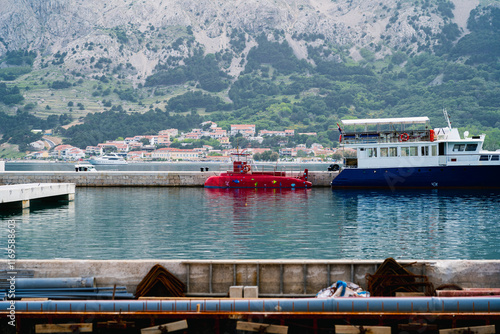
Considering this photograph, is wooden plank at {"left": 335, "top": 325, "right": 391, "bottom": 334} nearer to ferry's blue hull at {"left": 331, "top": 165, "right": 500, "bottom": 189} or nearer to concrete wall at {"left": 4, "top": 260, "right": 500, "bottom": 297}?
concrete wall at {"left": 4, "top": 260, "right": 500, "bottom": 297}

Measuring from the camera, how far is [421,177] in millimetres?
56781

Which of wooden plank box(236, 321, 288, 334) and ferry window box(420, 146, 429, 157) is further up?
ferry window box(420, 146, 429, 157)

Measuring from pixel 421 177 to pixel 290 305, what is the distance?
48715 millimetres

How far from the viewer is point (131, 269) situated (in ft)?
44.7

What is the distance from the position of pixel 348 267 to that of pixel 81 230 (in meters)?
22.0

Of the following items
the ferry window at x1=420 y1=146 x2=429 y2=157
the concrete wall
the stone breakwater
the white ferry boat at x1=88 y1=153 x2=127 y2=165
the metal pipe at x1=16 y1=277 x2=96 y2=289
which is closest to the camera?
the metal pipe at x1=16 y1=277 x2=96 y2=289

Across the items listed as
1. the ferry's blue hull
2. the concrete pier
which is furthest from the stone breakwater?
the concrete pier

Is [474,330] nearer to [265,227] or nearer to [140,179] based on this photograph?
[265,227]

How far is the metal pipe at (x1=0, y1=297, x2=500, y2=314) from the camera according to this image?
11.3 metres

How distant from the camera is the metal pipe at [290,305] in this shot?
11273mm

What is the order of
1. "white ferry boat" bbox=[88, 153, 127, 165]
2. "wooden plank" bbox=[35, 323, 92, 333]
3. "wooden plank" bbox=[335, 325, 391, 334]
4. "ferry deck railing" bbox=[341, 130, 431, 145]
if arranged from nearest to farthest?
"wooden plank" bbox=[335, 325, 391, 334], "wooden plank" bbox=[35, 323, 92, 333], "ferry deck railing" bbox=[341, 130, 431, 145], "white ferry boat" bbox=[88, 153, 127, 165]

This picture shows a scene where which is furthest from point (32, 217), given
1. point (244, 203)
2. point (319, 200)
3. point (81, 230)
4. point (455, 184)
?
point (455, 184)

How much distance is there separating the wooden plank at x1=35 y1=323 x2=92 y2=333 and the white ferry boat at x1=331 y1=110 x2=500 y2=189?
47.8m

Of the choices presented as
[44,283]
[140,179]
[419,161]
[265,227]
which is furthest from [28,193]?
[419,161]
